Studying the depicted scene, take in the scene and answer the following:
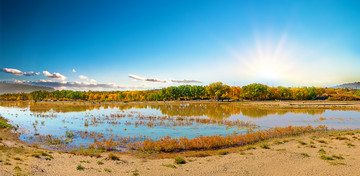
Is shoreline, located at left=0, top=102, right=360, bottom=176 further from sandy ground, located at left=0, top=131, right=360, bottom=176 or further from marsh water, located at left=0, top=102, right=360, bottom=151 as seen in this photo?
marsh water, located at left=0, top=102, right=360, bottom=151

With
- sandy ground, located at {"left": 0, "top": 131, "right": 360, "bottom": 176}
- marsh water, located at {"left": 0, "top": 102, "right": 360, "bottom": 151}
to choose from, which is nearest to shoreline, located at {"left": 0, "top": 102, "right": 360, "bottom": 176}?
sandy ground, located at {"left": 0, "top": 131, "right": 360, "bottom": 176}

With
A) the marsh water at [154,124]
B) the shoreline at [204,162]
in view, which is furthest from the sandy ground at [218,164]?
the marsh water at [154,124]

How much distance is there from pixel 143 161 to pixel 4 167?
10.9 m

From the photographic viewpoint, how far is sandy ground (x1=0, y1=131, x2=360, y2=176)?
52.6ft

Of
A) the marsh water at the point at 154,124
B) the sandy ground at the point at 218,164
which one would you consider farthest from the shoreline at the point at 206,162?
the marsh water at the point at 154,124

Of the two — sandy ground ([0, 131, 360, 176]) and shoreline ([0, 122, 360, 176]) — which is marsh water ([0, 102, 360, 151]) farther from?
sandy ground ([0, 131, 360, 176])

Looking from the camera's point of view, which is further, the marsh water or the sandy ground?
the marsh water

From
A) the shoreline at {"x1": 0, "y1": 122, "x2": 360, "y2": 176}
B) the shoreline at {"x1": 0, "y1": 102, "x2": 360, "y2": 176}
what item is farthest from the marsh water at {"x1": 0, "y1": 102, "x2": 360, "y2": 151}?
the shoreline at {"x1": 0, "y1": 122, "x2": 360, "y2": 176}

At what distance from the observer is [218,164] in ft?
59.1

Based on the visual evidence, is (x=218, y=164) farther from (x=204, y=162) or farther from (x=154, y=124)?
(x=154, y=124)

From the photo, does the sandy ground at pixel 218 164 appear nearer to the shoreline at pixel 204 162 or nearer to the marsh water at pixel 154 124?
the shoreline at pixel 204 162

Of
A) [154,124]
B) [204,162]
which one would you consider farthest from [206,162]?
[154,124]

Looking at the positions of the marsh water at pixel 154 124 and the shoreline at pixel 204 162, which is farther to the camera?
the marsh water at pixel 154 124

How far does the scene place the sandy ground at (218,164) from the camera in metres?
16.0
